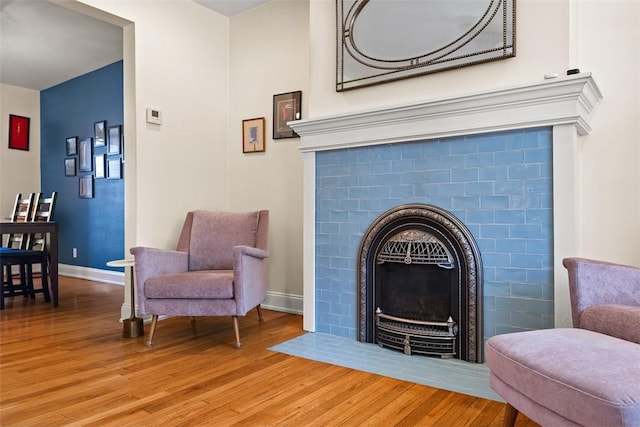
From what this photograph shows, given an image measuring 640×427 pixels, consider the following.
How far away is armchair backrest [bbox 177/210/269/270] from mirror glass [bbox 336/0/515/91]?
1178 mm

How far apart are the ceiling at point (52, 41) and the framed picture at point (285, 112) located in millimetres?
888

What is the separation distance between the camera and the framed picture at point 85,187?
5.29 m

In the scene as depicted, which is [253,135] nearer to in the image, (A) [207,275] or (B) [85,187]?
(A) [207,275]

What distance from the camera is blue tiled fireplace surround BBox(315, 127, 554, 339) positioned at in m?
2.14

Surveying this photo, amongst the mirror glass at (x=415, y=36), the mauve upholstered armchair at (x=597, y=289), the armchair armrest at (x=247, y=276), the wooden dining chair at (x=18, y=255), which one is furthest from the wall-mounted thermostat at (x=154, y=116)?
the mauve upholstered armchair at (x=597, y=289)

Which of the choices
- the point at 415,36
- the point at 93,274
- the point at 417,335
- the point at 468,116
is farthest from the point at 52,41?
the point at 417,335

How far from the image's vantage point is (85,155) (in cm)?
535

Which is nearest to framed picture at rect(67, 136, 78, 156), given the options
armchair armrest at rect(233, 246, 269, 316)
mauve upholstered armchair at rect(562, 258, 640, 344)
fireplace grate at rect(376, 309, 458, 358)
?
armchair armrest at rect(233, 246, 269, 316)

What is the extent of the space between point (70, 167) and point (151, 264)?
12.1 feet

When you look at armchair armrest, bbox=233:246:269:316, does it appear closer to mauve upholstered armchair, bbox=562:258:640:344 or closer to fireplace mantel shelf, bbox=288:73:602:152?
fireplace mantel shelf, bbox=288:73:602:152

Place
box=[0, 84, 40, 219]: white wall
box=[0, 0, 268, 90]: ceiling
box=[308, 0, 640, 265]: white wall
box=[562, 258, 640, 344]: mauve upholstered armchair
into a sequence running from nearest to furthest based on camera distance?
box=[562, 258, 640, 344]: mauve upholstered armchair
box=[308, 0, 640, 265]: white wall
box=[0, 0, 268, 90]: ceiling
box=[0, 84, 40, 219]: white wall

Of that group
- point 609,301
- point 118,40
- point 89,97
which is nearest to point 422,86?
point 609,301

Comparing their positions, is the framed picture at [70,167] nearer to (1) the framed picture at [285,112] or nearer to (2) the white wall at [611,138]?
(1) the framed picture at [285,112]

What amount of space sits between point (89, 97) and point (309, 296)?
421cm
